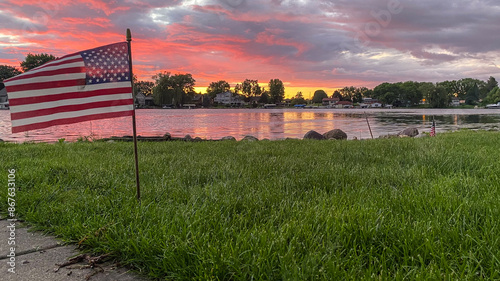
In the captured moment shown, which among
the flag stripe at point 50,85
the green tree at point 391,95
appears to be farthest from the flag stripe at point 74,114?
the green tree at point 391,95

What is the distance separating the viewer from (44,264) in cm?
215

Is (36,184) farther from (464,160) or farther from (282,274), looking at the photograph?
(464,160)

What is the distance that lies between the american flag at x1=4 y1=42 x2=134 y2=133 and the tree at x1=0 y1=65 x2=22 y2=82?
348 ft

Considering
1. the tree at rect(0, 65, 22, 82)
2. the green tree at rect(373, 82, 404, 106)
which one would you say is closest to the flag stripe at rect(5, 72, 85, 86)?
the tree at rect(0, 65, 22, 82)

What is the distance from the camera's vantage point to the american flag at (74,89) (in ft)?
9.37

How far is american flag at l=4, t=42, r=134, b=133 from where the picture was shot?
2.86m

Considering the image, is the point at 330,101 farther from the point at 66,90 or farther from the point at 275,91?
the point at 66,90

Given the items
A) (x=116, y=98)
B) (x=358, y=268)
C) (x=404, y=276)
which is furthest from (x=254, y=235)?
(x=116, y=98)

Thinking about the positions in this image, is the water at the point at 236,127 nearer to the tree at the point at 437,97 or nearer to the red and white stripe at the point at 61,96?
the red and white stripe at the point at 61,96

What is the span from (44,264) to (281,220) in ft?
5.95

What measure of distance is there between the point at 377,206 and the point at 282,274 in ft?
4.95

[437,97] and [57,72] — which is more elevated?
[437,97]

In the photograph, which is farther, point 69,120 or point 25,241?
point 69,120

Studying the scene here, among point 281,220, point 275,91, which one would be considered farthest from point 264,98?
point 281,220
